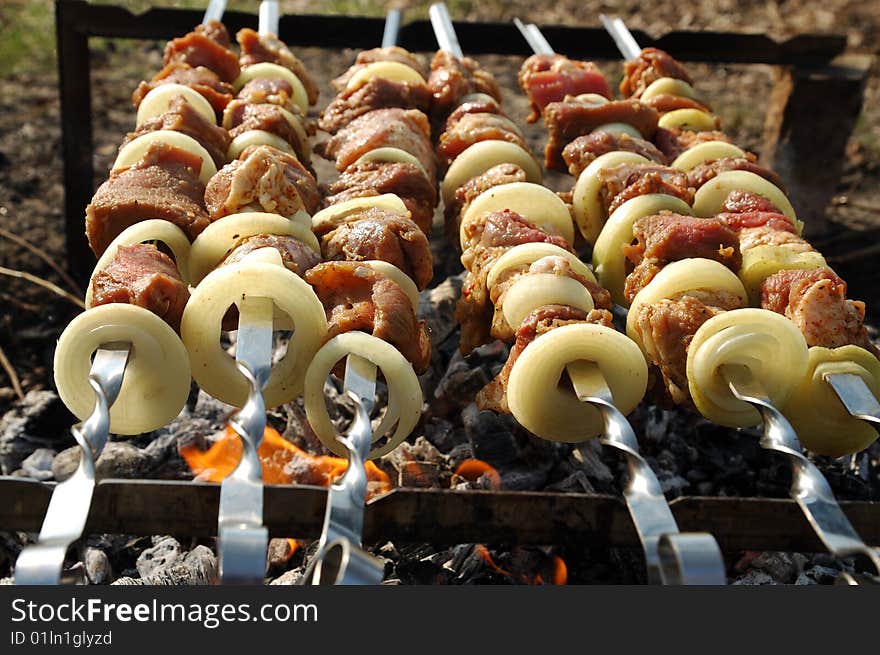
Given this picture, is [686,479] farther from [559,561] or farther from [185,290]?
[185,290]

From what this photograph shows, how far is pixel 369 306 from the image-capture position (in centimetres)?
226

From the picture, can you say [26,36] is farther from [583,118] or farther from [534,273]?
[534,273]

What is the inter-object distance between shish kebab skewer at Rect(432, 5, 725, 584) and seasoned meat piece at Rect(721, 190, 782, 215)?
626 mm

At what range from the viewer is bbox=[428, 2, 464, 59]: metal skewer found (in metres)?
4.00

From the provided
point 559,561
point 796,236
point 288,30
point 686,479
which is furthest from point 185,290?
point 288,30

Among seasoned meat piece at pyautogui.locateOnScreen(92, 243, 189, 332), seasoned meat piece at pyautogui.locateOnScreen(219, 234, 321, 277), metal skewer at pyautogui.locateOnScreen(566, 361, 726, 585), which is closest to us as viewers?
metal skewer at pyautogui.locateOnScreen(566, 361, 726, 585)

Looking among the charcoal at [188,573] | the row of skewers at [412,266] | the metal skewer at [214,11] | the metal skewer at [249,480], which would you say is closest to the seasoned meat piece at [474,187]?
the row of skewers at [412,266]

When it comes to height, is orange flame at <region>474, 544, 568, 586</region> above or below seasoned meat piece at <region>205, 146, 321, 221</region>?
below

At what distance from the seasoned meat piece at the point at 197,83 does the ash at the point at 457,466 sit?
109 cm

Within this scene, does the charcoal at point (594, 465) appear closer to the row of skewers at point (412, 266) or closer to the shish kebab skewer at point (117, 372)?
the row of skewers at point (412, 266)

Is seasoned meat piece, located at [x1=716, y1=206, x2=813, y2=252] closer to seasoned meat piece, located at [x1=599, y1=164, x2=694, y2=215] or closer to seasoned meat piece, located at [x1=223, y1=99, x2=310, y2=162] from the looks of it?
seasoned meat piece, located at [x1=599, y1=164, x2=694, y2=215]

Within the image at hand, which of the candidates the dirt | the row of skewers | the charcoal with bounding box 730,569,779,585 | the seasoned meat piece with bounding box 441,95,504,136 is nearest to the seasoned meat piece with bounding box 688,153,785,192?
the row of skewers

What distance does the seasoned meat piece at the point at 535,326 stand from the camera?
2236mm

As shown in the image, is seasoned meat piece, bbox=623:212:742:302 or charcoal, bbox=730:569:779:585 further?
charcoal, bbox=730:569:779:585
